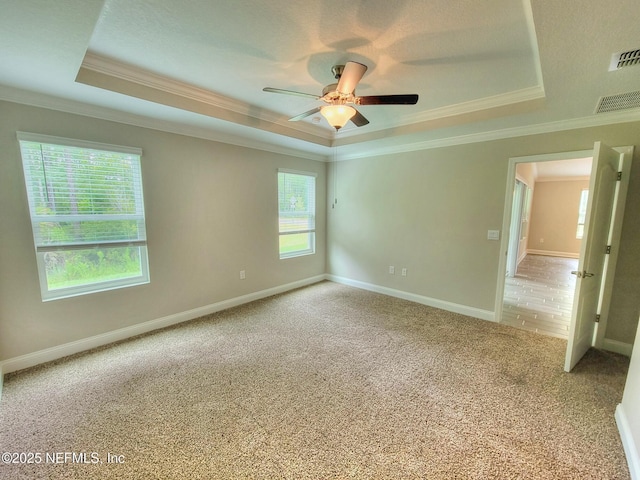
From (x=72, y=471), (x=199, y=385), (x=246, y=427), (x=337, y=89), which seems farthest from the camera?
(x=199, y=385)

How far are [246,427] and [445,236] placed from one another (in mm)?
3324

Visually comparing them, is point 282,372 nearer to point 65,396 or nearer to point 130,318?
point 65,396

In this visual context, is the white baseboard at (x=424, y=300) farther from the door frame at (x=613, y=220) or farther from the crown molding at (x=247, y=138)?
the crown molding at (x=247, y=138)

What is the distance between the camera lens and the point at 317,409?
1923mm

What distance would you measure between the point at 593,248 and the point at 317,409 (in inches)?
109

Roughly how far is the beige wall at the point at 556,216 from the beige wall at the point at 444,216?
6.63 m

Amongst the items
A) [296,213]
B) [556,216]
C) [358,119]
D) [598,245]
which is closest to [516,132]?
[598,245]

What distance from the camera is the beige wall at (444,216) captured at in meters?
2.70

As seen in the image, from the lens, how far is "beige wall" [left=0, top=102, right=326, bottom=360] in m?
2.28

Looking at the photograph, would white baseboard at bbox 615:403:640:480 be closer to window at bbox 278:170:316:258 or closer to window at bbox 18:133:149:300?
window at bbox 278:170:316:258

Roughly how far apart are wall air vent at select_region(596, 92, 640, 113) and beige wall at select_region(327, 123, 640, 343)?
311mm

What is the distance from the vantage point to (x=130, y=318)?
117 inches

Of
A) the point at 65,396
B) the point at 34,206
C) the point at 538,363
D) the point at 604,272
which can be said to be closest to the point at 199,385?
the point at 65,396

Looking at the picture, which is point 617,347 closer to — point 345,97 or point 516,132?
point 516,132
